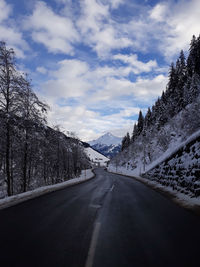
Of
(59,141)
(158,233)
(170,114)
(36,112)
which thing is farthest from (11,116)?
(170,114)

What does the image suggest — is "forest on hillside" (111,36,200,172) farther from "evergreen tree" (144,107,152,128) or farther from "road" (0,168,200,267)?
"road" (0,168,200,267)

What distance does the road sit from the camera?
297 cm

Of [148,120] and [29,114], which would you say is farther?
[148,120]

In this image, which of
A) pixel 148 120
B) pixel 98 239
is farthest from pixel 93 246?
pixel 148 120

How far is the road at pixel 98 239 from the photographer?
2975 mm

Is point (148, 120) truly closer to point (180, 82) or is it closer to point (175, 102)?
point (175, 102)

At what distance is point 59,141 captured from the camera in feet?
129

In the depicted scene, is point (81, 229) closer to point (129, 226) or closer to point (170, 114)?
point (129, 226)

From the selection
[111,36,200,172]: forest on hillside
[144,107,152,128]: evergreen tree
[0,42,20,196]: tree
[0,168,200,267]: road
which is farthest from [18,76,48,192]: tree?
[144,107,152,128]: evergreen tree

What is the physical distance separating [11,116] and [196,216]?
44.4 ft

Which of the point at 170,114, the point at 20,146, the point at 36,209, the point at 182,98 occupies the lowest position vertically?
the point at 36,209

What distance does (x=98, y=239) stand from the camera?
150 inches

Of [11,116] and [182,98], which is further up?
[182,98]

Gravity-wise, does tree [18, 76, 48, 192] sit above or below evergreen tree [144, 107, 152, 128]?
below
